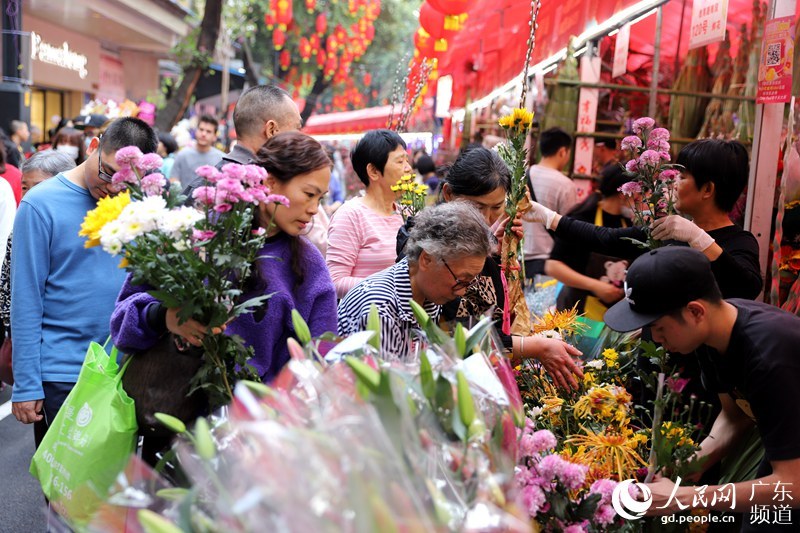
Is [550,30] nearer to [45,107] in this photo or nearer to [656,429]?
[656,429]

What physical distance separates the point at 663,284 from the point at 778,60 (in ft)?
7.64

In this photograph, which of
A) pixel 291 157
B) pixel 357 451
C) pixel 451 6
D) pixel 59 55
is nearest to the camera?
pixel 357 451

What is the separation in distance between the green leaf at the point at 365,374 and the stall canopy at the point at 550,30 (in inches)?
213

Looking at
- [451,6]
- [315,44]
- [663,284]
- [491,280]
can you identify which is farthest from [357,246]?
[315,44]

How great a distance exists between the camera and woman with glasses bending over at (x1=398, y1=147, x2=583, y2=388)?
127 inches

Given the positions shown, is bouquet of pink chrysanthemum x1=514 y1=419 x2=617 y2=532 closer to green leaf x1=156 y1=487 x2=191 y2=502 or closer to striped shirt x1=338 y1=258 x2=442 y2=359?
striped shirt x1=338 y1=258 x2=442 y2=359

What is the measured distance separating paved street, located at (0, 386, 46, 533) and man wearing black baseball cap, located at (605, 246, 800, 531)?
3.46 meters

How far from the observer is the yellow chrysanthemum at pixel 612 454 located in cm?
264

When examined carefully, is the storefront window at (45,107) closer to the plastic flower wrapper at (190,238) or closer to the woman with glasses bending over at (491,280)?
the woman with glasses bending over at (491,280)

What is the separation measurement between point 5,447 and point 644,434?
4613 mm

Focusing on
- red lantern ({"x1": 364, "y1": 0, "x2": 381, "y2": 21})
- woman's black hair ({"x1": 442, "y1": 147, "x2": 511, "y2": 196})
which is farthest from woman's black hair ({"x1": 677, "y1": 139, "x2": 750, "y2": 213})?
red lantern ({"x1": 364, "y1": 0, "x2": 381, "y2": 21})

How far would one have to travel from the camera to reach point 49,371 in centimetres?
332

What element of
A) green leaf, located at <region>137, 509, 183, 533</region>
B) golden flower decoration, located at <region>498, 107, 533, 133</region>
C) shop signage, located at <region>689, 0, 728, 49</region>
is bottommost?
green leaf, located at <region>137, 509, 183, 533</region>

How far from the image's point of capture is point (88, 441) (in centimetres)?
243
